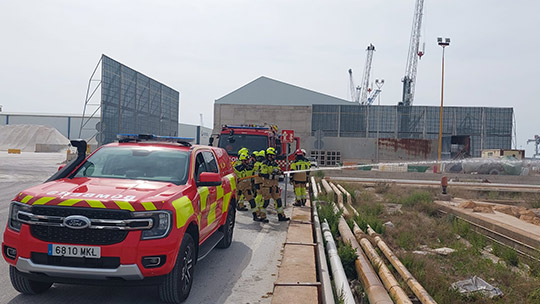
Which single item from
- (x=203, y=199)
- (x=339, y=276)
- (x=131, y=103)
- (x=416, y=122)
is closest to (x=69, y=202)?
(x=203, y=199)

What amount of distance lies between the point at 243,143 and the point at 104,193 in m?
11.9

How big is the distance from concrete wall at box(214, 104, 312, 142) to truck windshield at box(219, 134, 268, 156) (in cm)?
4145

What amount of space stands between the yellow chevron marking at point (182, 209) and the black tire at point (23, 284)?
1.74 m

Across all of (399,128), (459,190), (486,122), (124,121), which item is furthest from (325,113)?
(459,190)

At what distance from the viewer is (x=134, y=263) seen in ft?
14.4

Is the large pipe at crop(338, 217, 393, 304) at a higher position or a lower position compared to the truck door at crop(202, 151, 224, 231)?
lower

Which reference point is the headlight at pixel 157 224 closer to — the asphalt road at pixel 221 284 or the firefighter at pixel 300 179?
the asphalt road at pixel 221 284

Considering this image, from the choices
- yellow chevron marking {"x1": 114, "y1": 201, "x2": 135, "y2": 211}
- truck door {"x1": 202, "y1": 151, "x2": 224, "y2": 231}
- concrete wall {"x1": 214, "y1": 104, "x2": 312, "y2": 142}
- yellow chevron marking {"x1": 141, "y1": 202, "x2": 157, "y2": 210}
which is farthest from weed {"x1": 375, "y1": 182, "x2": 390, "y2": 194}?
concrete wall {"x1": 214, "y1": 104, "x2": 312, "y2": 142}

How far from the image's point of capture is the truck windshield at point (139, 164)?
223 inches

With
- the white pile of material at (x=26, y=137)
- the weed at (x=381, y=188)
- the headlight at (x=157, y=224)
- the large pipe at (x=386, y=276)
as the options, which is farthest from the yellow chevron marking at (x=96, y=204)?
the white pile of material at (x=26, y=137)

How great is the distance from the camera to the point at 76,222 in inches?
172

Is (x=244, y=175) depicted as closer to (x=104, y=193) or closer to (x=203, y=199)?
(x=203, y=199)

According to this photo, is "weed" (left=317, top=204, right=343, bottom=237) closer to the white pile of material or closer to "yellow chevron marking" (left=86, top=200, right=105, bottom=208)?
"yellow chevron marking" (left=86, top=200, right=105, bottom=208)

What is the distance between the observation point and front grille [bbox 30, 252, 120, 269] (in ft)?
14.3
